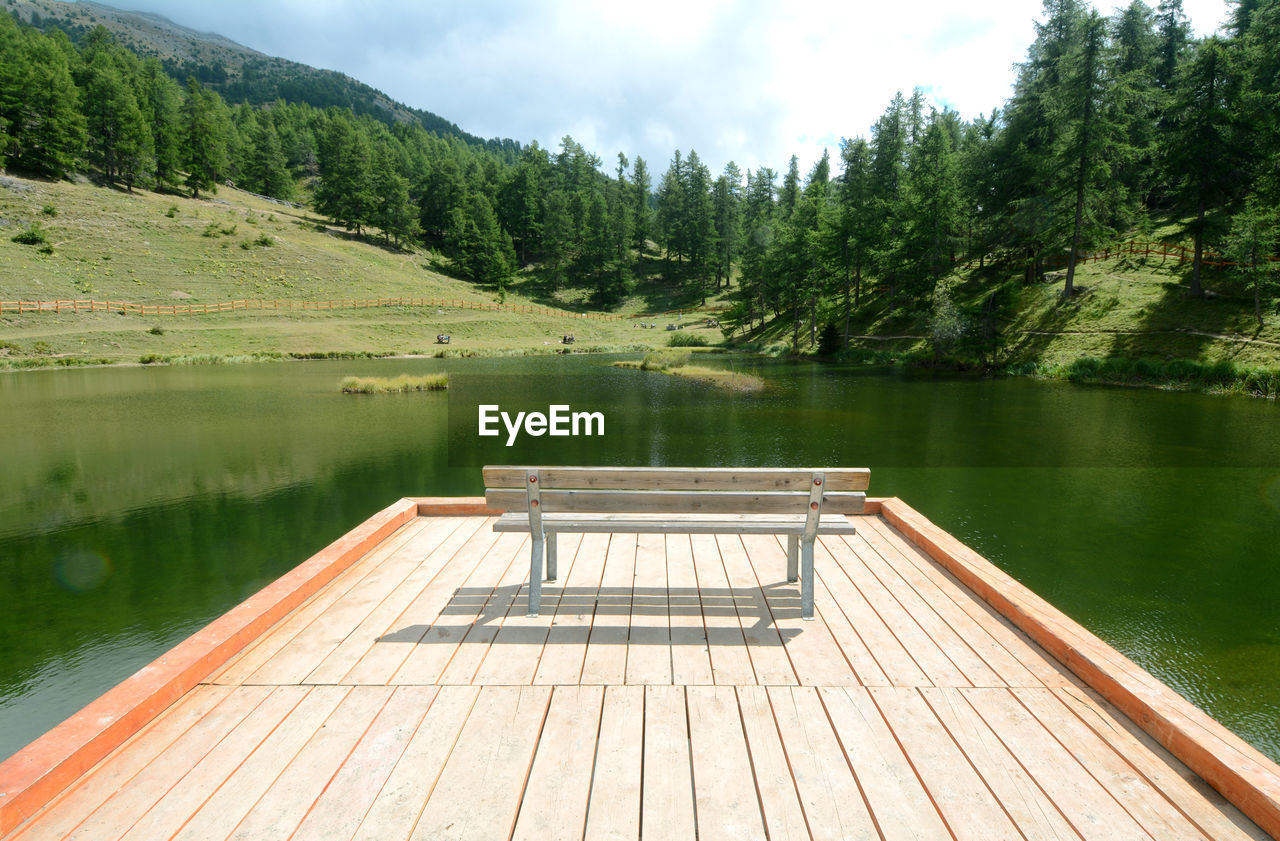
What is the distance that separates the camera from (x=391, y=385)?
2800cm

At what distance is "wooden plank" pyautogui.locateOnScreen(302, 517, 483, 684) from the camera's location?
383 centimetres

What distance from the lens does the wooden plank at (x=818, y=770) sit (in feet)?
8.45

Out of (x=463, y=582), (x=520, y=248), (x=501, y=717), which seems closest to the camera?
(x=501, y=717)

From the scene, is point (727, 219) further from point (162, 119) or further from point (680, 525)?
point (680, 525)

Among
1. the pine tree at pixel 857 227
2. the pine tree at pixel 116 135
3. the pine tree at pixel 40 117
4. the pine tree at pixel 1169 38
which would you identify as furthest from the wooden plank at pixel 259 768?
the pine tree at pixel 116 135

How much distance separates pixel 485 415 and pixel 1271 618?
18748 millimetres

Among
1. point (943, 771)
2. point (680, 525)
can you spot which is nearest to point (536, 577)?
point (680, 525)

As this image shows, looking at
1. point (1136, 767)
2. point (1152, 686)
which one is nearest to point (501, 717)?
point (1136, 767)

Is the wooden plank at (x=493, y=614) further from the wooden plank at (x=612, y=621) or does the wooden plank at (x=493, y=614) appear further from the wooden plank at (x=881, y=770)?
the wooden plank at (x=881, y=770)

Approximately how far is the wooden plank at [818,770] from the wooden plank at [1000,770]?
60 cm

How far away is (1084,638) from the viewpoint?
13.0 feet

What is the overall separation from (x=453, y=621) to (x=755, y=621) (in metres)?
2.09

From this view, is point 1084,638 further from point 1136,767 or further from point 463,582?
point 463,582

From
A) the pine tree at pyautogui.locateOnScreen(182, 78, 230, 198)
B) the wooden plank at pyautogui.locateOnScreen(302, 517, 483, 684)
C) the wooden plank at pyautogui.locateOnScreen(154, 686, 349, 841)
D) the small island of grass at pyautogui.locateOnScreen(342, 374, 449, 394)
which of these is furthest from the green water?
the pine tree at pyautogui.locateOnScreen(182, 78, 230, 198)
